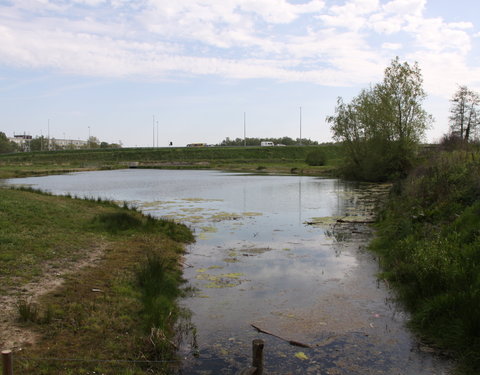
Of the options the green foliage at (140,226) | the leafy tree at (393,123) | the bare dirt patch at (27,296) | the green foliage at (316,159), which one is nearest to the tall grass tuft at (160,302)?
the bare dirt patch at (27,296)

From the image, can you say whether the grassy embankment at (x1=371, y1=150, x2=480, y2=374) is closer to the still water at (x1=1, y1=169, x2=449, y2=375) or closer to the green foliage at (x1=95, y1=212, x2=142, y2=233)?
the still water at (x1=1, y1=169, x2=449, y2=375)

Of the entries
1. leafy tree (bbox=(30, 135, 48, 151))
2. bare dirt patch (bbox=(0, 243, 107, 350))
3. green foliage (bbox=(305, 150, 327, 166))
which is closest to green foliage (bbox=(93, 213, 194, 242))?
bare dirt patch (bbox=(0, 243, 107, 350))

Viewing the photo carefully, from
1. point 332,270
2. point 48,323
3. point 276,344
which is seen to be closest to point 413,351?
point 276,344

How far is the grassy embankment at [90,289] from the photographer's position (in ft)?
20.1

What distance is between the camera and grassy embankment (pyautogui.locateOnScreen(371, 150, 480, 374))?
684 centimetres

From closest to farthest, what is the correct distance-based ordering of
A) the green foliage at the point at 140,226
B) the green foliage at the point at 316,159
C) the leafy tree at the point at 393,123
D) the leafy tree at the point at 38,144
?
the green foliage at the point at 140,226, the leafy tree at the point at 393,123, the green foliage at the point at 316,159, the leafy tree at the point at 38,144

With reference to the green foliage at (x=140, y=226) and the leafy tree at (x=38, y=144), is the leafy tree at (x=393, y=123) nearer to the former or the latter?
the green foliage at (x=140, y=226)

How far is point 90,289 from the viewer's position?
855 centimetres

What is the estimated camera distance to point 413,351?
22.2 ft

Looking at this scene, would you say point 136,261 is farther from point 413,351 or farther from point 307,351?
point 413,351

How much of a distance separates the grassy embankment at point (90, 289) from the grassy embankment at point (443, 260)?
4.39 metres

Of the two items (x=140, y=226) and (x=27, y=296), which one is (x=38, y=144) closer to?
(x=140, y=226)

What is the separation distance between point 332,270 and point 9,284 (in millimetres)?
7368

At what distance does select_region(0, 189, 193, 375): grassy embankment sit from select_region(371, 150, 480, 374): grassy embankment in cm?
439
